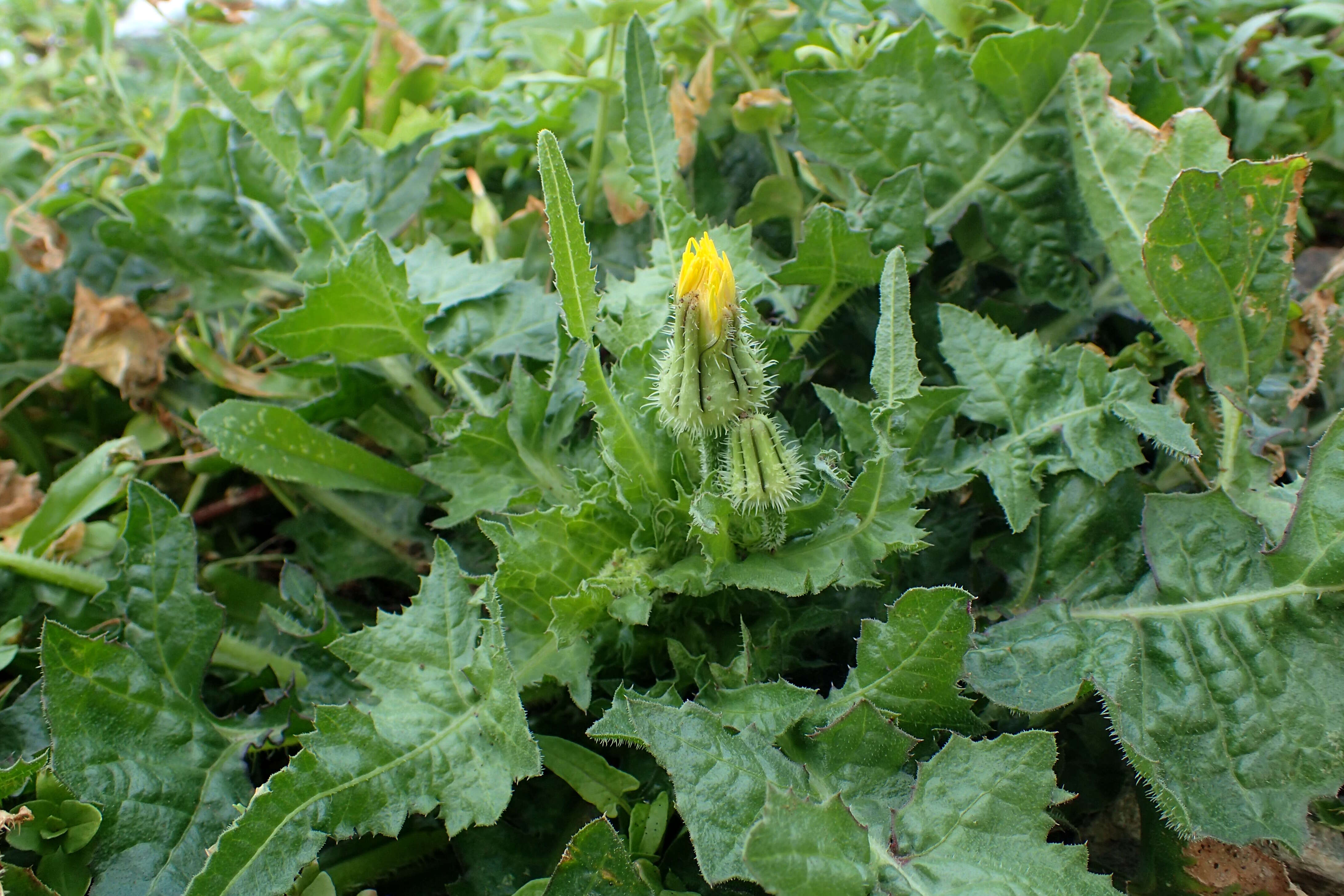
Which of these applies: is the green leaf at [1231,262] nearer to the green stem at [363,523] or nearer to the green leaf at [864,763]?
the green leaf at [864,763]

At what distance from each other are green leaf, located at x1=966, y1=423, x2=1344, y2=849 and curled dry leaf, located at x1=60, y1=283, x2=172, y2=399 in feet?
7.37

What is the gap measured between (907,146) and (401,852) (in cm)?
185

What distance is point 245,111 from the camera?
209 centimetres

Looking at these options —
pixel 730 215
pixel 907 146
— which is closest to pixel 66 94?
pixel 730 215

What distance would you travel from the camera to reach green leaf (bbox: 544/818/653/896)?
1.32 meters

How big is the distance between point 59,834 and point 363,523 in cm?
88

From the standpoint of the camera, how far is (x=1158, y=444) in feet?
5.25

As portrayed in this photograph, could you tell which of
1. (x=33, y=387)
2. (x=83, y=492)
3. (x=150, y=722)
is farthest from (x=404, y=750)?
(x=33, y=387)

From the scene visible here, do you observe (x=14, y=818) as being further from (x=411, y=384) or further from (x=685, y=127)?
(x=685, y=127)

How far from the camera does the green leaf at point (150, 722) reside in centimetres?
149

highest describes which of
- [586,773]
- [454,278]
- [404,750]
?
[454,278]

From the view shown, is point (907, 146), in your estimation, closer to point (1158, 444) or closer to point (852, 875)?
point (1158, 444)

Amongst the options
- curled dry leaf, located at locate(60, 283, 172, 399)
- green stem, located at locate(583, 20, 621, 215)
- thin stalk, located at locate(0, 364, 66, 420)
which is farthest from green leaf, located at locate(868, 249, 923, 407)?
thin stalk, located at locate(0, 364, 66, 420)

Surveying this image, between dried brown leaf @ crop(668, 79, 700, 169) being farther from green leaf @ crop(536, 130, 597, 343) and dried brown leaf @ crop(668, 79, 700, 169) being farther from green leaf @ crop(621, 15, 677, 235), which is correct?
green leaf @ crop(536, 130, 597, 343)
